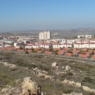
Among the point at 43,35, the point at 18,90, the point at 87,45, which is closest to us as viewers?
the point at 18,90

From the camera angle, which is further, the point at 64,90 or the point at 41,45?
the point at 41,45

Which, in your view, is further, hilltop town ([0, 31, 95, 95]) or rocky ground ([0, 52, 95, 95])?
rocky ground ([0, 52, 95, 95])

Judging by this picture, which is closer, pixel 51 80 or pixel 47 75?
pixel 51 80

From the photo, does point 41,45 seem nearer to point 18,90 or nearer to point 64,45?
point 64,45

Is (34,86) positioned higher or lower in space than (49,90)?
higher

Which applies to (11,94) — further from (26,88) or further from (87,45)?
(87,45)

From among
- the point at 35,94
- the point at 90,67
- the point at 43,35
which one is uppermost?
the point at 35,94

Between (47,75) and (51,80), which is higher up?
(51,80)

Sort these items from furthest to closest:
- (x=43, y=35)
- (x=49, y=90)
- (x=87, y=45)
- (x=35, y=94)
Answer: (x=43, y=35)
(x=87, y=45)
(x=49, y=90)
(x=35, y=94)

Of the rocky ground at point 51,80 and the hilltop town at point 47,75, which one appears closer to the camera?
the hilltop town at point 47,75

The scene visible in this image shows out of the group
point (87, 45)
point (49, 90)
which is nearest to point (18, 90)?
point (49, 90)
